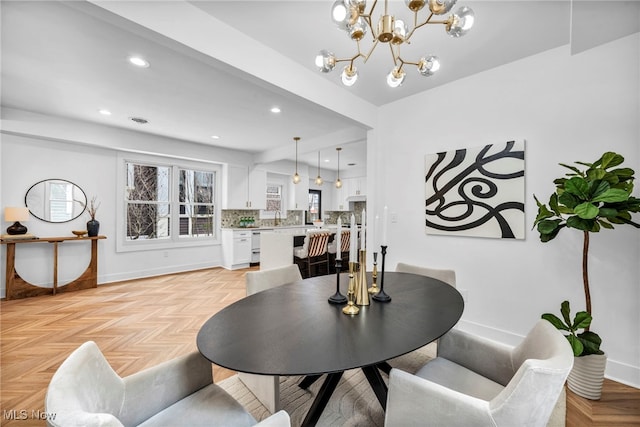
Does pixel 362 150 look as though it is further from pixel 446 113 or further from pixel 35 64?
pixel 35 64

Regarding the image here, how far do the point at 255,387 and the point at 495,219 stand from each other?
95.8 inches

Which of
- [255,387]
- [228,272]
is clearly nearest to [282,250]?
[228,272]

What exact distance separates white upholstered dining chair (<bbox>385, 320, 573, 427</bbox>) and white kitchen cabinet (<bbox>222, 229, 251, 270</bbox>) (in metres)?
5.03

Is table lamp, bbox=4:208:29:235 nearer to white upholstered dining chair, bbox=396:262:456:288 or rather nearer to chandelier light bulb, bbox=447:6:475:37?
white upholstered dining chair, bbox=396:262:456:288

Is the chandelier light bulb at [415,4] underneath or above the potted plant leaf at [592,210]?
above

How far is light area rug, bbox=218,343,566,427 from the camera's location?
153 cm

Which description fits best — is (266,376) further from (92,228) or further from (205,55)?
(92,228)

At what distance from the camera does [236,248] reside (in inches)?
229

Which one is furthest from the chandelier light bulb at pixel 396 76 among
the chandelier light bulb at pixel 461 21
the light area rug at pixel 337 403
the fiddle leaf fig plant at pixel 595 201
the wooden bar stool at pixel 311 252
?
the wooden bar stool at pixel 311 252

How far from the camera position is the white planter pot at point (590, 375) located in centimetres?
174

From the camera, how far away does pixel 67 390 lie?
0.73 meters

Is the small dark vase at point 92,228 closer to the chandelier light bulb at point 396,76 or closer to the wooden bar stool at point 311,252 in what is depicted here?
the wooden bar stool at point 311,252

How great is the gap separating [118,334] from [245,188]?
4.03 metres

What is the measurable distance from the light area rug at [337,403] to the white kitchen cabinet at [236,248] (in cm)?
400
